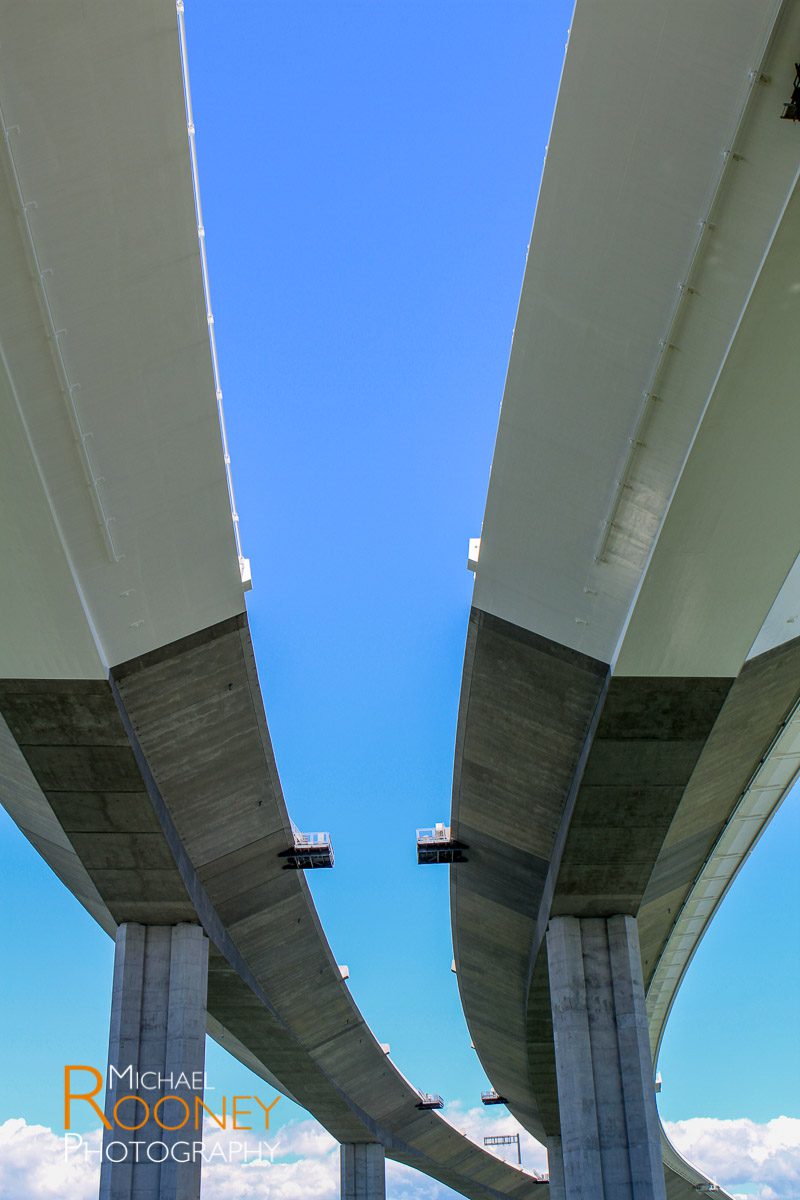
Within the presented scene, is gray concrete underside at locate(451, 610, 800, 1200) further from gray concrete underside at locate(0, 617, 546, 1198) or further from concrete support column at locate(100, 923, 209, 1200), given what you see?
concrete support column at locate(100, 923, 209, 1200)

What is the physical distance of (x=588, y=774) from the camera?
18547mm

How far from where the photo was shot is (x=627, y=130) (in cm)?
1125

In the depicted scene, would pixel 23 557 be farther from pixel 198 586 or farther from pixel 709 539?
pixel 709 539

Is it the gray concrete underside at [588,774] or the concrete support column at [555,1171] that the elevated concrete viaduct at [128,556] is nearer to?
the gray concrete underside at [588,774]

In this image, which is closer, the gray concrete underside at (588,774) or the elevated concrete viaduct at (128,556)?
the elevated concrete viaduct at (128,556)

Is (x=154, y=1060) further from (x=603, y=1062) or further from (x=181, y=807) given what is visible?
(x=603, y=1062)

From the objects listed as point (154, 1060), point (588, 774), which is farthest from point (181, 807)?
point (588, 774)

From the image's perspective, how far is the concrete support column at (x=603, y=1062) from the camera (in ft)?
66.5

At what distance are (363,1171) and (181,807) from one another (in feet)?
118

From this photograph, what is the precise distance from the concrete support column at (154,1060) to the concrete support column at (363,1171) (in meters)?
31.3

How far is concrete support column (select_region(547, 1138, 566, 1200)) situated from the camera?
146 feet

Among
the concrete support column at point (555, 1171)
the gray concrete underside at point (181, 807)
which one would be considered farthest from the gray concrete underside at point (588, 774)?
the concrete support column at point (555, 1171)

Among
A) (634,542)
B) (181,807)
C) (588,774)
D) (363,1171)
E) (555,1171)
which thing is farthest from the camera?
(363,1171)

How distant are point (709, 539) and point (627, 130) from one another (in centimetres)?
572
